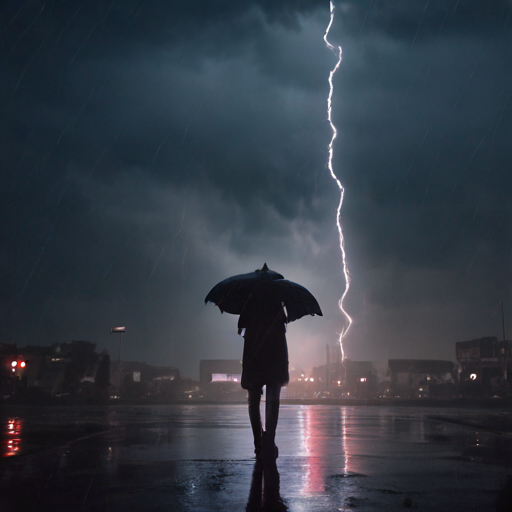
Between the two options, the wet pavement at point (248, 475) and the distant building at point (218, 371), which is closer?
the wet pavement at point (248, 475)

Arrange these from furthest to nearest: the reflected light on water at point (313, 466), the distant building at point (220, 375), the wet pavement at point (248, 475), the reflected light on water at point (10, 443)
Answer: the distant building at point (220, 375), the reflected light on water at point (10, 443), the reflected light on water at point (313, 466), the wet pavement at point (248, 475)

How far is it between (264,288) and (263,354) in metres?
0.78

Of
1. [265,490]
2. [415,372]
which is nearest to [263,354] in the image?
[265,490]

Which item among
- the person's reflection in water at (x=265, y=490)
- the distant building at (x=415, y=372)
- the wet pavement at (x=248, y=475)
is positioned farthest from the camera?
the distant building at (x=415, y=372)

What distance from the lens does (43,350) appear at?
10794cm

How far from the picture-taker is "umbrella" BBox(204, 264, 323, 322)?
6320 millimetres

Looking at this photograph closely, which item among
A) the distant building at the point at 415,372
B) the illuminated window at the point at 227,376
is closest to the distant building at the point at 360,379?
the distant building at the point at 415,372

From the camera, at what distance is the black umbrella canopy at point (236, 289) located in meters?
6.39

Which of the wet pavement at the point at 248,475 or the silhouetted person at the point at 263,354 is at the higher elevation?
the silhouetted person at the point at 263,354

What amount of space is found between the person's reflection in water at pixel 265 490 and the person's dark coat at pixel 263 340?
0.97m

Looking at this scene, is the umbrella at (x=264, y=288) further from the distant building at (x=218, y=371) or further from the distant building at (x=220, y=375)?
the distant building at (x=218, y=371)

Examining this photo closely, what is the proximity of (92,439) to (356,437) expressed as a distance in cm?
355

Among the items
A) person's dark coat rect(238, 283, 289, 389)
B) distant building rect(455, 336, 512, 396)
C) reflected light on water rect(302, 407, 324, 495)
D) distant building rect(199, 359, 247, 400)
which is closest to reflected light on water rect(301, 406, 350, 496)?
reflected light on water rect(302, 407, 324, 495)

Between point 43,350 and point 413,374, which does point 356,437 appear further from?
point 43,350
